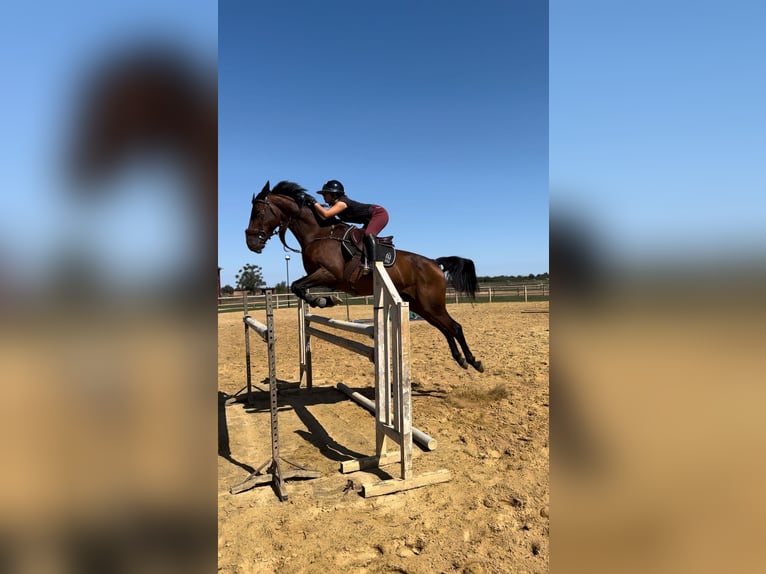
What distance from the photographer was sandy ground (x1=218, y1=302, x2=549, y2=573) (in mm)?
2227

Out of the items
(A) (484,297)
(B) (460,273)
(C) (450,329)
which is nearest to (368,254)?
(C) (450,329)

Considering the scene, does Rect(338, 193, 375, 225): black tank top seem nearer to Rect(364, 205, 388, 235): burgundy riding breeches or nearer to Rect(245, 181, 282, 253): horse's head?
Rect(364, 205, 388, 235): burgundy riding breeches

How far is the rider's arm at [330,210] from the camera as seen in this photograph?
196 inches

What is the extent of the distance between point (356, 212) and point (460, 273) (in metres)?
2.08

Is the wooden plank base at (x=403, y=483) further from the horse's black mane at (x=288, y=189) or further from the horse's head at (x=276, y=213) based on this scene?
the horse's black mane at (x=288, y=189)

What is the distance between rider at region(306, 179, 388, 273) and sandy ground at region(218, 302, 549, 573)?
1.98 m

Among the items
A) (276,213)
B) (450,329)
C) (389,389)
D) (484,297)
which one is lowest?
(389,389)

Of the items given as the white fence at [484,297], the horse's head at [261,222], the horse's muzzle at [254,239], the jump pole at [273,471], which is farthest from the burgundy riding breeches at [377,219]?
the white fence at [484,297]

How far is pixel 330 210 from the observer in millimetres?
4980
